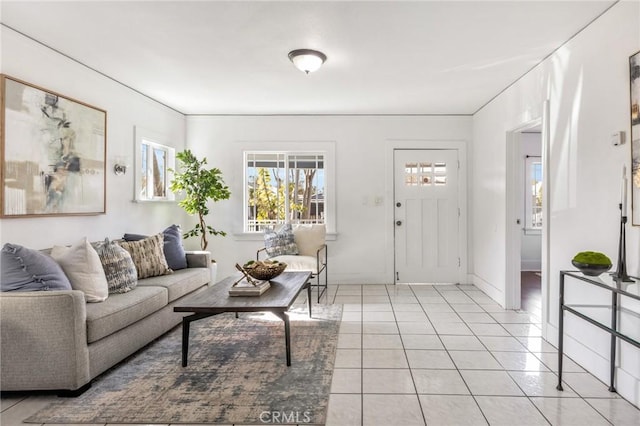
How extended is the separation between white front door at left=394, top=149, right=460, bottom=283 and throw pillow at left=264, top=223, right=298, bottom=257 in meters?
1.57

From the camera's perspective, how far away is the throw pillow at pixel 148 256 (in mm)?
3584

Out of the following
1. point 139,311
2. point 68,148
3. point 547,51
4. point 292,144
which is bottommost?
point 139,311

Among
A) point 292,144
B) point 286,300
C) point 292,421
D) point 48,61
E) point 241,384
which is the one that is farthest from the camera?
point 292,144

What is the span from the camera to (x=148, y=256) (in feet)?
12.1

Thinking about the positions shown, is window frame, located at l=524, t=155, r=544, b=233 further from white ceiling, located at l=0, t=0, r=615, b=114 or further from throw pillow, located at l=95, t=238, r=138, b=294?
throw pillow, located at l=95, t=238, r=138, b=294

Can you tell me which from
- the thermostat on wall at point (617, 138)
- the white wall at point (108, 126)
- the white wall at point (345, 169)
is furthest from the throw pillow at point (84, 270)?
the thermostat on wall at point (617, 138)

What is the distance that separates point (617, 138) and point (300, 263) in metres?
3.28

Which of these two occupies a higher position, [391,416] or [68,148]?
[68,148]

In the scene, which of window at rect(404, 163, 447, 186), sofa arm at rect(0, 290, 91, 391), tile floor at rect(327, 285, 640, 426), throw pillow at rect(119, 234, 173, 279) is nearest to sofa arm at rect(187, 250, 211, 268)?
throw pillow at rect(119, 234, 173, 279)

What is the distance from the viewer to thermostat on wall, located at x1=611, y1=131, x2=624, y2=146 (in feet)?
7.66

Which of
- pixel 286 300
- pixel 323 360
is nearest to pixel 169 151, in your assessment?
pixel 286 300

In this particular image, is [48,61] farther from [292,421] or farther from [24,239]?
[292,421]

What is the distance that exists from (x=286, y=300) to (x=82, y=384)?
Result: 134 cm

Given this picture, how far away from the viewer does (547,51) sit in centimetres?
315
